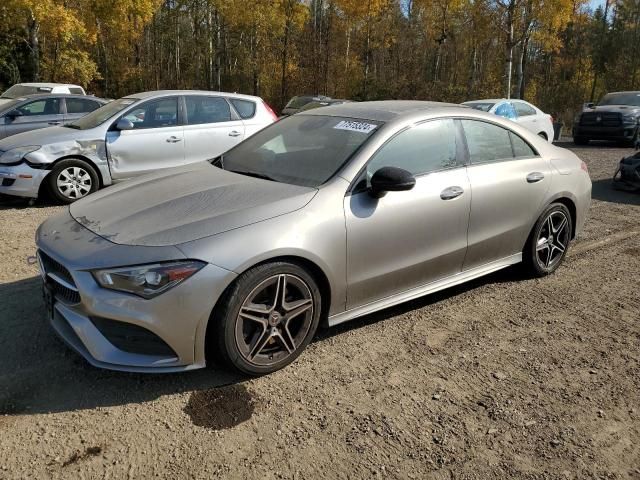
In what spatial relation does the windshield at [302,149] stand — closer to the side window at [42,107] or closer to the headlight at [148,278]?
the headlight at [148,278]

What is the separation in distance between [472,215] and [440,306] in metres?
0.76

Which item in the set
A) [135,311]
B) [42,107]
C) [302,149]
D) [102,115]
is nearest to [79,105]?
[42,107]

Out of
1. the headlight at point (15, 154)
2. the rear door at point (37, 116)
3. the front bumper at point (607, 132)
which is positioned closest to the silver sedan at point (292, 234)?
the headlight at point (15, 154)

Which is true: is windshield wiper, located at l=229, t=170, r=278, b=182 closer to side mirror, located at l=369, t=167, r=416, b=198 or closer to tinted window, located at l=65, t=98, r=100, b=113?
side mirror, located at l=369, t=167, r=416, b=198

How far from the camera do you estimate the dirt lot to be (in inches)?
99.4

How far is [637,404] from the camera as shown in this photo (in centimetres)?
306

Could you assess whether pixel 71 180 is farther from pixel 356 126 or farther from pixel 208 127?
pixel 356 126

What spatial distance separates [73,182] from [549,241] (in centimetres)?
611

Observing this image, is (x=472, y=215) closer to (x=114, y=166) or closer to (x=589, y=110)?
(x=114, y=166)

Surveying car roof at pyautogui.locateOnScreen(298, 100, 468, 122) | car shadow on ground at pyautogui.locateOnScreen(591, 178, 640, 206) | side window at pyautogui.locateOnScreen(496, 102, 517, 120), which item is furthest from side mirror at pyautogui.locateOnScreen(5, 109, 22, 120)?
side window at pyautogui.locateOnScreen(496, 102, 517, 120)

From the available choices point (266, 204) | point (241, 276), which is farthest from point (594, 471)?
point (266, 204)

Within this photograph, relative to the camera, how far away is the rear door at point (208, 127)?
8.16 m

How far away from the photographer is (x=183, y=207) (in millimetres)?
3262

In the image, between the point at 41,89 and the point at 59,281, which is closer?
the point at 59,281
